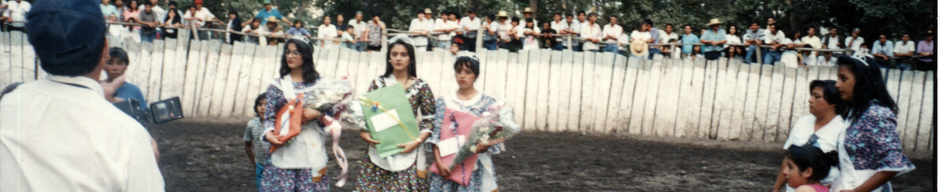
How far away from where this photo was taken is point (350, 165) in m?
7.22

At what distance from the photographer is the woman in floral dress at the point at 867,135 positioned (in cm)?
309

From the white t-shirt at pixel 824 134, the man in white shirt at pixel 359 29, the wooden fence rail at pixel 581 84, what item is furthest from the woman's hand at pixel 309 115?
the man in white shirt at pixel 359 29

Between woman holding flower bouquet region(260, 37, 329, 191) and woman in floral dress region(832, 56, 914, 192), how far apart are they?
2.74m

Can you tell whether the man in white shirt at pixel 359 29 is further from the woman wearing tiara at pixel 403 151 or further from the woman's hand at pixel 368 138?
the woman's hand at pixel 368 138

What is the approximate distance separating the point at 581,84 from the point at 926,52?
18.4 ft

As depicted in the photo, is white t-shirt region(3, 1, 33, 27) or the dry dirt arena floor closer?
the dry dirt arena floor

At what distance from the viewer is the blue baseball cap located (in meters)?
1.59

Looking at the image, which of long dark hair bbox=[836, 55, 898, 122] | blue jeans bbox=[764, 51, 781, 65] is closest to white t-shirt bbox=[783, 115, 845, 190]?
long dark hair bbox=[836, 55, 898, 122]

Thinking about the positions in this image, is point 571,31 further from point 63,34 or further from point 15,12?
point 63,34

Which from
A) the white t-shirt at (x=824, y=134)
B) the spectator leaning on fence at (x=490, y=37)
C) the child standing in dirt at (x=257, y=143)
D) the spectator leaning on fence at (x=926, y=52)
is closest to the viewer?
the white t-shirt at (x=824, y=134)

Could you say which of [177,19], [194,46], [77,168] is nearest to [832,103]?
[77,168]

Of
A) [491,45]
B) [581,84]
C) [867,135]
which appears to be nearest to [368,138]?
[867,135]

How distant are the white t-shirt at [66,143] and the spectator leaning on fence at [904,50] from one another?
40.8ft

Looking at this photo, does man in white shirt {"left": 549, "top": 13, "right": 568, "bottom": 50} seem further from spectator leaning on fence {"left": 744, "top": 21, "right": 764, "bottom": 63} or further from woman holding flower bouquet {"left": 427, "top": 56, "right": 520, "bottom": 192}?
woman holding flower bouquet {"left": 427, "top": 56, "right": 520, "bottom": 192}
